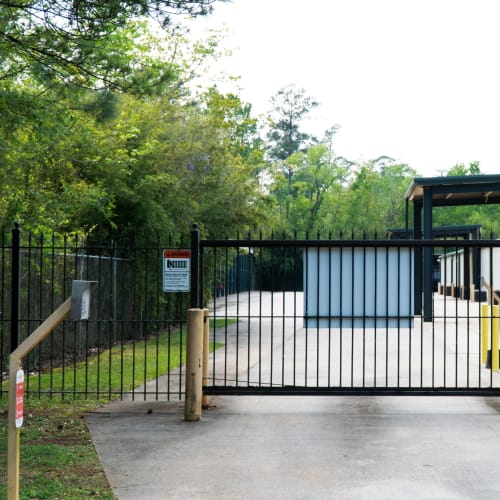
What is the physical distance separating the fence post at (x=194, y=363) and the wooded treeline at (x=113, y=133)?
2.43m

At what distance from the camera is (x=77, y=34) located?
10695 mm

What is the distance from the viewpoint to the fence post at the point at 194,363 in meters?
9.70

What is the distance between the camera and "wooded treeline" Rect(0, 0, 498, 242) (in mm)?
10938

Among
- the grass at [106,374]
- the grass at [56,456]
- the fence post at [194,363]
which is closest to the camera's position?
the grass at [56,456]

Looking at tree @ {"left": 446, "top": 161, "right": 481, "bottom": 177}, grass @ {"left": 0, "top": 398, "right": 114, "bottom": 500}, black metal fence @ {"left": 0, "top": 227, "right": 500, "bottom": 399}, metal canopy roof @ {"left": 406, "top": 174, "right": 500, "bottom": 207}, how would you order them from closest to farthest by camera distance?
grass @ {"left": 0, "top": 398, "right": 114, "bottom": 500} → black metal fence @ {"left": 0, "top": 227, "right": 500, "bottom": 399} → metal canopy roof @ {"left": 406, "top": 174, "right": 500, "bottom": 207} → tree @ {"left": 446, "top": 161, "right": 481, "bottom": 177}

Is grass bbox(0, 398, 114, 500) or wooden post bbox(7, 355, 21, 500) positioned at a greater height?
wooden post bbox(7, 355, 21, 500)

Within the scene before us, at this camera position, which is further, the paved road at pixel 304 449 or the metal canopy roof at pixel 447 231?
the metal canopy roof at pixel 447 231

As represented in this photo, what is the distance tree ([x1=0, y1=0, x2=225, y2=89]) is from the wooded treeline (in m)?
0.02

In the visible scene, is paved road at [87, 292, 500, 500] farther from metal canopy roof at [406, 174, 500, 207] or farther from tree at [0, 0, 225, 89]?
metal canopy roof at [406, 174, 500, 207]

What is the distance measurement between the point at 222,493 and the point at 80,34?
6554 mm

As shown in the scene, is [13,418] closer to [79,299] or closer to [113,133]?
[79,299]

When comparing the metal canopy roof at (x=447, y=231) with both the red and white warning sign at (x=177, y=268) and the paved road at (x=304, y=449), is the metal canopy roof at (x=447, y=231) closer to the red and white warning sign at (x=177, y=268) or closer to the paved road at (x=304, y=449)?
the paved road at (x=304, y=449)

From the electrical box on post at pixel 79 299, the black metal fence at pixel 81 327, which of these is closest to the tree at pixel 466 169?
the black metal fence at pixel 81 327

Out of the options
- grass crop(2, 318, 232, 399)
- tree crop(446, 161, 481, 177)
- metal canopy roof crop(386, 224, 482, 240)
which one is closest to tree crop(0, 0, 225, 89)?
grass crop(2, 318, 232, 399)
